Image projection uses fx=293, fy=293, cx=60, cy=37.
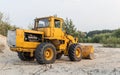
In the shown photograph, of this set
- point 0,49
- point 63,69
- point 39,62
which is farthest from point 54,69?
point 0,49

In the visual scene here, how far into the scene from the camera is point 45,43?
15.9 meters

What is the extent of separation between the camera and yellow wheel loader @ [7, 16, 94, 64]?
609 inches

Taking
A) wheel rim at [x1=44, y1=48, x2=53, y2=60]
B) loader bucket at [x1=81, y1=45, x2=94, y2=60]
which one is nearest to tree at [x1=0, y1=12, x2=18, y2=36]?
loader bucket at [x1=81, y1=45, x2=94, y2=60]

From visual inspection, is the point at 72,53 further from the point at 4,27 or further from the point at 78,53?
the point at 4,27

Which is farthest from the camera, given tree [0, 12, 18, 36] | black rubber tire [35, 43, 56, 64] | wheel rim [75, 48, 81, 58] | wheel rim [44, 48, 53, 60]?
tree [0, 12, 18, 36]

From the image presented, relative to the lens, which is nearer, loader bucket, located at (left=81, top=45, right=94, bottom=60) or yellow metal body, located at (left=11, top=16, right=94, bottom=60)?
yellow metal body, located at (left=11, top=16, right=94, bottom=60)

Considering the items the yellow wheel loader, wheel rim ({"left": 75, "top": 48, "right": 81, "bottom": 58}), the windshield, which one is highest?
the windshield

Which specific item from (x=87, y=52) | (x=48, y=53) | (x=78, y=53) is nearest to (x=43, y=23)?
(x=48, y=53)

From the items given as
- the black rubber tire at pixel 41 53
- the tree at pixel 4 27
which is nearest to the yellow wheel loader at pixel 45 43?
the black rubber tire at pixel 41 53

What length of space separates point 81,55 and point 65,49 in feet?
3.86

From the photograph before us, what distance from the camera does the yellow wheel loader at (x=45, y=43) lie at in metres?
15.5

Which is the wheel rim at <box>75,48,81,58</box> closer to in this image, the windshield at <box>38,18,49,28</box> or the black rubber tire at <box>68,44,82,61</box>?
the black rubber tire at <box>68,44,82,61</box>

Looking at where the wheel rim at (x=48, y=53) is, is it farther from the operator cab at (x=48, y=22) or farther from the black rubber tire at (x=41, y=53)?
the operator cab at (x=48, y=22)

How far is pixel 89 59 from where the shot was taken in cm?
1875
